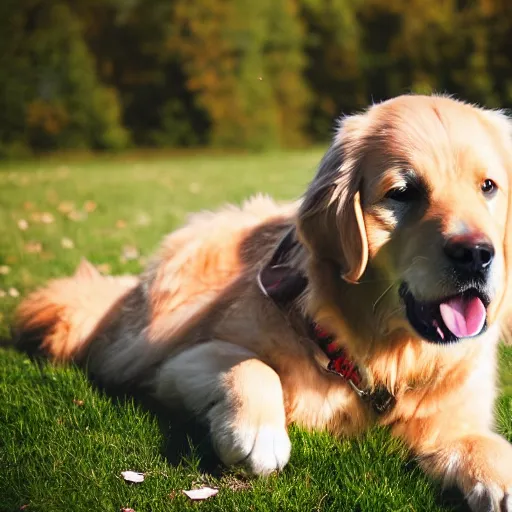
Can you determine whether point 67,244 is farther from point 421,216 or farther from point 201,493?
point 421,216

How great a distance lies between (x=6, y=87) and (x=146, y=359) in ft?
52.8

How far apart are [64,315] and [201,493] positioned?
141 cm

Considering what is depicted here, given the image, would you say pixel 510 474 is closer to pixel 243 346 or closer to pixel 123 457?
pixel 243 346

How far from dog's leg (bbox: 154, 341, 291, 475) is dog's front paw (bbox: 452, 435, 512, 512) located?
52cm

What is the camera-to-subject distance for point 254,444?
7.02 feet

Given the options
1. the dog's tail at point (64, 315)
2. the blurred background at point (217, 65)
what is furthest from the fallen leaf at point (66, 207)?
the blurred background at point (217, 65)

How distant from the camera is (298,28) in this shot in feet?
69.0

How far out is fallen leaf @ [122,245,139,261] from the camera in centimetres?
535

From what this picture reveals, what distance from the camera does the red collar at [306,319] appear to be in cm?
240

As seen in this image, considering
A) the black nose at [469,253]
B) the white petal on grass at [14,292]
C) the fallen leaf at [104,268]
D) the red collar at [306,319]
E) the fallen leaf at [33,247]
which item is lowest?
the fallen leaf at [33,247]

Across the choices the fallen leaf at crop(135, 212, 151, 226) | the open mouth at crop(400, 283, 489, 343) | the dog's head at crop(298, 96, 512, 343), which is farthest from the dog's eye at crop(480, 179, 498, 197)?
the fallen leaf at crop(135, 212, 151, 226)

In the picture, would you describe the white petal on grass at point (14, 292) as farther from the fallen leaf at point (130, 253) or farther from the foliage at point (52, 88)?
the foliage at point (52, 88)

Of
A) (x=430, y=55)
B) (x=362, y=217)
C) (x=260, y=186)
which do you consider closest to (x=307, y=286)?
(x=362, y=217)

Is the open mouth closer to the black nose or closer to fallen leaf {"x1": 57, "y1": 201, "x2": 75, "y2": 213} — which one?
A: the black nose
